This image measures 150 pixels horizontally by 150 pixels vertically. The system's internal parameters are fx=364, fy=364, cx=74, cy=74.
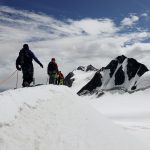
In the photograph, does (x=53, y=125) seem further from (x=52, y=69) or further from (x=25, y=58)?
(x=52, y=69)

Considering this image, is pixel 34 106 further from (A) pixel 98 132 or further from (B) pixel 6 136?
(A) pixel 98 132

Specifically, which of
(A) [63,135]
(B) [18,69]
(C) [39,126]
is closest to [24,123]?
(C) [39,126]

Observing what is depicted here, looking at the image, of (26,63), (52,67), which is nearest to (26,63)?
(26,63)

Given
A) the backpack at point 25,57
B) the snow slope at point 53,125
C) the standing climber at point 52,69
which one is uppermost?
the backpack at point 25,57

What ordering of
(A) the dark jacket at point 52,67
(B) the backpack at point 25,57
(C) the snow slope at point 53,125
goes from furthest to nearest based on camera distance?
(A) the dark jacket at point 52,67 → (B) the backpack at point 25,57 → (C) the snow slope at point 53,125

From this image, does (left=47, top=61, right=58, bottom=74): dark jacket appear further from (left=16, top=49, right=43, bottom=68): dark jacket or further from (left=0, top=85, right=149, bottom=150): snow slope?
(left=0, top=85, right=149, bottom=150): snow slope

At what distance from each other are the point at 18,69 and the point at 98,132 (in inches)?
280

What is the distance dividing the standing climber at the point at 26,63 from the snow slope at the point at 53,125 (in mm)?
2250

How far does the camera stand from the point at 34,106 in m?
18.5

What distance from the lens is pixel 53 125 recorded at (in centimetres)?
1844

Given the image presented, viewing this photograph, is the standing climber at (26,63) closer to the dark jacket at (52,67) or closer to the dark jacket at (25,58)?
the dark jacket at (25,58)

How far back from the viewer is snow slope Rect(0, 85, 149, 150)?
→ 51.9 feet

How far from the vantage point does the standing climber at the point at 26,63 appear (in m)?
24.3

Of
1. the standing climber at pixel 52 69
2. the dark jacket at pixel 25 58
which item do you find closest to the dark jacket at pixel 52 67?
the standing climber at pixel 52 69
